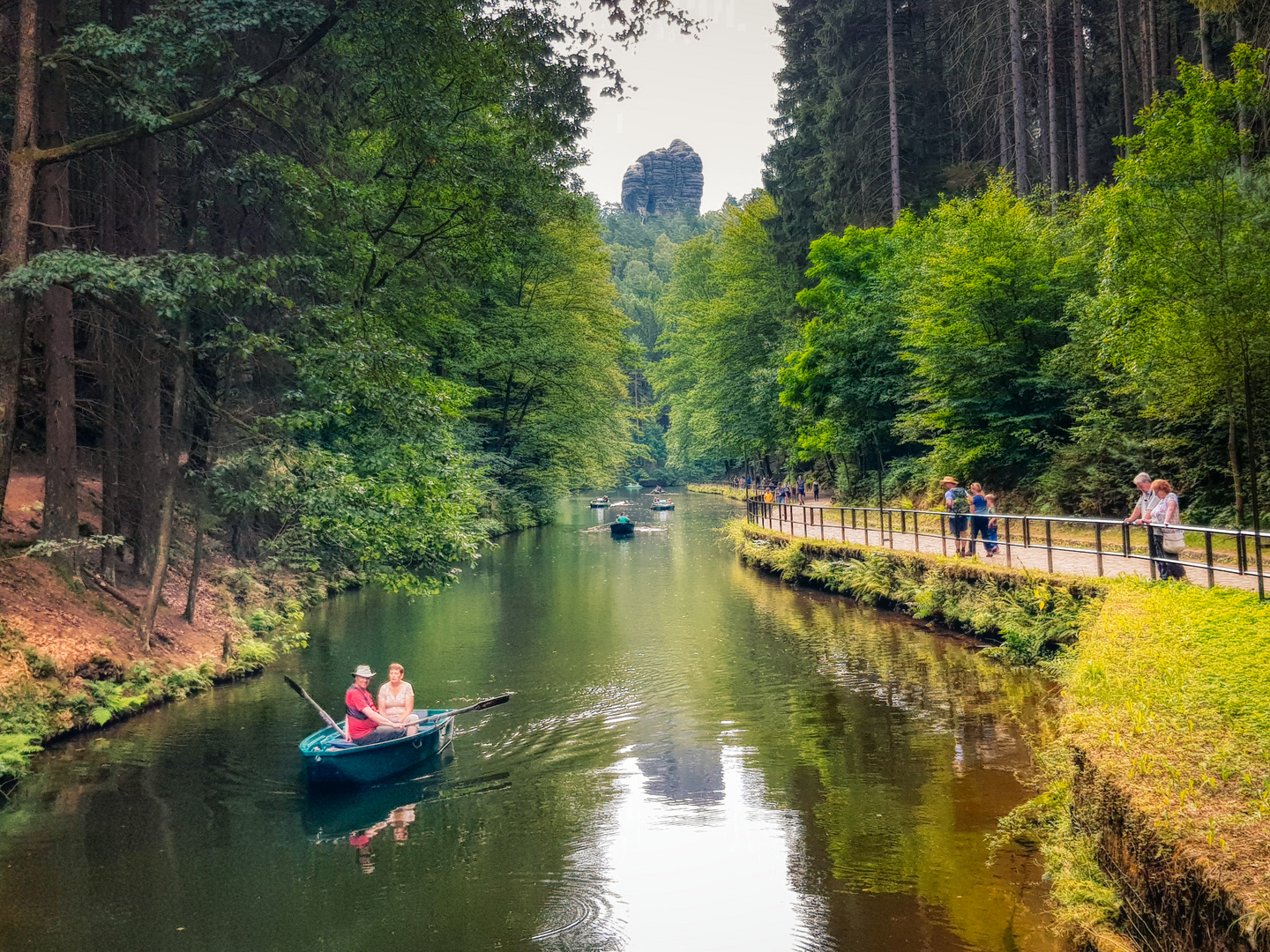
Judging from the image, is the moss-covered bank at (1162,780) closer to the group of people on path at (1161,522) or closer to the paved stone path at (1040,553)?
the group of people on path at (1161,522)

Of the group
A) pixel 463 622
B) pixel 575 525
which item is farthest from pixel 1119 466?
pixel 575 525

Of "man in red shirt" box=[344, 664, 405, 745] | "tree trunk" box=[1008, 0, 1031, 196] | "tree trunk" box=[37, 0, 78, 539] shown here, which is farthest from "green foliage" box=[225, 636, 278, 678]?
"tree trunk" box=[1008, 0, 1031, 196]

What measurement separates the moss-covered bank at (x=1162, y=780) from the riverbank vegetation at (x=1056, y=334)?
4.72 metres

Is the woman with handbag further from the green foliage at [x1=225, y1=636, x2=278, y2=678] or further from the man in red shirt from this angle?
the green foliage at [x1=225, y1=636, x2=278, y2=678]

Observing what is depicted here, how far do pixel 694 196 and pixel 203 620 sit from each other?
157 metres

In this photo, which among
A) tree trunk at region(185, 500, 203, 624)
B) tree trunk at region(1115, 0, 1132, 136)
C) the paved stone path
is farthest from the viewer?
tree trunk at region(1115, 0, 1132, 136)

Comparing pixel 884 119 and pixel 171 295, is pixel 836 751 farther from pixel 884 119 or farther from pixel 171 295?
pixel 884 119

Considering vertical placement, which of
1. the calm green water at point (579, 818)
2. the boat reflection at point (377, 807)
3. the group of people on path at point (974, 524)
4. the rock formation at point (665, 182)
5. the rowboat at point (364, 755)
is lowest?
the boat reflection at point (377, 807)

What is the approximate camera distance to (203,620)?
17.5 m

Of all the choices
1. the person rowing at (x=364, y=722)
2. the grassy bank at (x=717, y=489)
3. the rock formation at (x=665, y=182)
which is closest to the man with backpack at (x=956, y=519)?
the person rowing at (x=364, y=722)

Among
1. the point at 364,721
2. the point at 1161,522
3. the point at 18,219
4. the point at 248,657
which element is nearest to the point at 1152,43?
the point at 1161,522

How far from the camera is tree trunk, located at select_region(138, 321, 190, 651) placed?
15047mm

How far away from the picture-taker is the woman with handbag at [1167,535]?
1202cm

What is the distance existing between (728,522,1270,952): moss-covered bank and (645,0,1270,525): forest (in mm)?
3364
